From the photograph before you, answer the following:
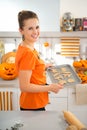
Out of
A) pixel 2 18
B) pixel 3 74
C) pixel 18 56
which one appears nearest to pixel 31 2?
pixel 2 18

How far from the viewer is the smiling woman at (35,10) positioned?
2.45m

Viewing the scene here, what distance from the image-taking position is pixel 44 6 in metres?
2.46

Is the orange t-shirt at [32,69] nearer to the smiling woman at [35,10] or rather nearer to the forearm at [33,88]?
the forearm at [33,88]

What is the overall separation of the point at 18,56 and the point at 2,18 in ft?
Answer: 4.20

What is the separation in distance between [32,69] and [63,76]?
57cm

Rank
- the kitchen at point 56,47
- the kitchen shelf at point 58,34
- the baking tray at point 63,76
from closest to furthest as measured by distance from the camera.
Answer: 1. the baking tray at point 63,76
2. the kitchen at point 56,47
3. the kitchen shelf at point 58,34

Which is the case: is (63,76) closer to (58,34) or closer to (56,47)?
(58,34)

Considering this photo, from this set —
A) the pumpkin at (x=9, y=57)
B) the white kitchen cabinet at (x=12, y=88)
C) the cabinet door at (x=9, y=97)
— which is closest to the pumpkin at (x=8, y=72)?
the white kitchen cabinet at (x=12, y=88)

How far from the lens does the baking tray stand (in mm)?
1698

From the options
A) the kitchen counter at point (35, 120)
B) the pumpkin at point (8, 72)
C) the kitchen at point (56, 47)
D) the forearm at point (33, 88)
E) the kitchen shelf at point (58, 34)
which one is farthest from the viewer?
the kitchen shelf at point (58, 34)

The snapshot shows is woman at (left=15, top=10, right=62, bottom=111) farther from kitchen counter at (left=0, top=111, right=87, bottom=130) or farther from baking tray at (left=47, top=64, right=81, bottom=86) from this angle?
baking tray at (left=47, top=64, right=81, bottom=86)

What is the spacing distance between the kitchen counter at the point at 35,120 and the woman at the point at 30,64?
12 cm

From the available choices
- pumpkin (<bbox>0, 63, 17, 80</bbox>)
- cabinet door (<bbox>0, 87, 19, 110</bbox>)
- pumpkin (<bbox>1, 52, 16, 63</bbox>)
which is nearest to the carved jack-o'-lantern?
pumpkin (<bbox>1, 52, 16, 63</bbox>)

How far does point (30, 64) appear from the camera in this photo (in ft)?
4.15
